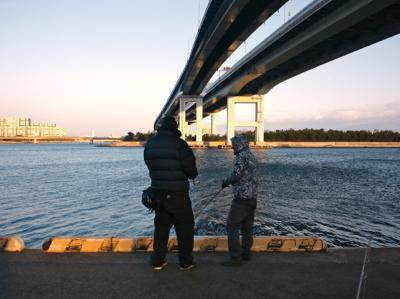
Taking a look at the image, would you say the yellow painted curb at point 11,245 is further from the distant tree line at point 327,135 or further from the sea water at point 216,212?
the distant tree line at point 327,135

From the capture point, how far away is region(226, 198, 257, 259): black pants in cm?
651

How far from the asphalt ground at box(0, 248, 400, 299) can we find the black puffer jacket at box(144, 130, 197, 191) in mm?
1338

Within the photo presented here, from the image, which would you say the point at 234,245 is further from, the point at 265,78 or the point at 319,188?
the point at 265,78

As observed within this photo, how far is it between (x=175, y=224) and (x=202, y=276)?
89 centimetres

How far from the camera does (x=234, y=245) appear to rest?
648 cm

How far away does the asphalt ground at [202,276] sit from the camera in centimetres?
522

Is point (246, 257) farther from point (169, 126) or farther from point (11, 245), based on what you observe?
point (11, 245)

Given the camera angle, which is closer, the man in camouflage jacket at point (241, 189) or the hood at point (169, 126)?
the hood at point (169, 126)

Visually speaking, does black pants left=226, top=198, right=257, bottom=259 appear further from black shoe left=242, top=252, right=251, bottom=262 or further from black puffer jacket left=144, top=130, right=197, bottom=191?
black puffer jacket left=144, top=130, right=197, bottom=191

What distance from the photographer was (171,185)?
613 centimetres

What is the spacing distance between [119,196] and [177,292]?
20083 millimetres

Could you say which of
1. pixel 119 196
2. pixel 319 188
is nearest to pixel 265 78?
pixel 319 188

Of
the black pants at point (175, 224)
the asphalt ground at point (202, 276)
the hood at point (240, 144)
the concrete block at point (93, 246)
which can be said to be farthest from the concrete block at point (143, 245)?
the hood at point (240, 144)

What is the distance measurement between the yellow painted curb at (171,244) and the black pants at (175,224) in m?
0.89
